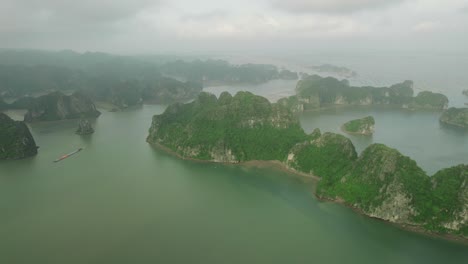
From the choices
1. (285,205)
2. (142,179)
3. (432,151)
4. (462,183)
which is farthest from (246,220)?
Answer: (432,151)

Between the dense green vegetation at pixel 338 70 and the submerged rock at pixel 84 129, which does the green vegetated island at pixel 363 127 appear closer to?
the submerged rock at pixel 84 129

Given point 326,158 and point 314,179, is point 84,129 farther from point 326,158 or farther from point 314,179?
point 326,158

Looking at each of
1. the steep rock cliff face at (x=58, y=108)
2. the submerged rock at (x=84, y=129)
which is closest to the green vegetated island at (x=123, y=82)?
the steep rock cliff face at (x=58, y=108)

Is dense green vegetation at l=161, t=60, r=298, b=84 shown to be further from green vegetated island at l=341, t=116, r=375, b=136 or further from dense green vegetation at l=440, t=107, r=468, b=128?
green vegetated island at l=341, t=116, r=375, b=136

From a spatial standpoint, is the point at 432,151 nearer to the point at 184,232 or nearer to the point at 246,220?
the point at 246,220

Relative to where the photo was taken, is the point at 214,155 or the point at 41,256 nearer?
the point at 41,256

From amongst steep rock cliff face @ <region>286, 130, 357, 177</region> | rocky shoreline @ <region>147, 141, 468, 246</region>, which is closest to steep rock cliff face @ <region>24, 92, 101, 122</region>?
rocky shoreline @ <region>147, 141, 468, 246</region>

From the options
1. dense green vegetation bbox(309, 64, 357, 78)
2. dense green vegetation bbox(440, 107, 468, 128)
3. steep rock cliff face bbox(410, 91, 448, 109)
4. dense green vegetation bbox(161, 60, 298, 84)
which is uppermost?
dense green vegetation bbox(309, 64, 357, 78)
